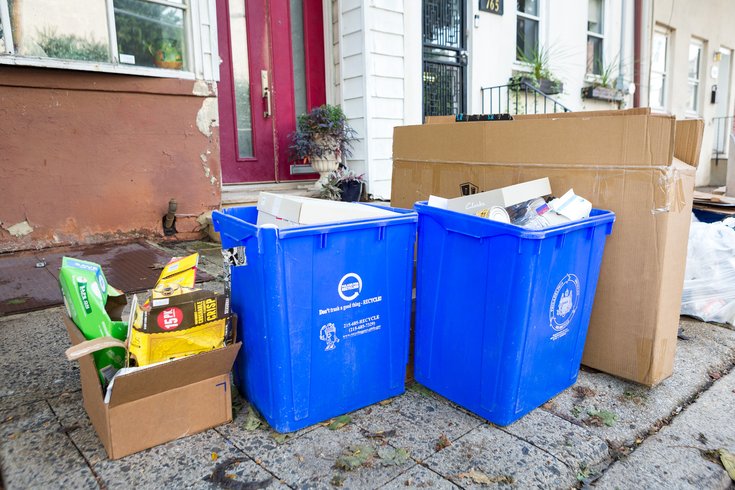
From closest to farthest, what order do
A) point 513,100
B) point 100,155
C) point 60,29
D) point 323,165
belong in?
point 60,29, point 100,155, point 323,165, point 513,100

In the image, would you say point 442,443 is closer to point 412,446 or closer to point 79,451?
point 412,446

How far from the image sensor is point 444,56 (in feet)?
21.6

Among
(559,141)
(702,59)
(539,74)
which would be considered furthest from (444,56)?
(702,59)

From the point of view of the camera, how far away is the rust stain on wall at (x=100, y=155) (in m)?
3.86

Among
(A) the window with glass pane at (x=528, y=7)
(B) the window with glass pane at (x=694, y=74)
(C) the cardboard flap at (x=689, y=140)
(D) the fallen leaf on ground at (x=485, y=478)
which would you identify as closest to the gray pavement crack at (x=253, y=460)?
(D) the fallen leaf on ground at (x=485, y=478)

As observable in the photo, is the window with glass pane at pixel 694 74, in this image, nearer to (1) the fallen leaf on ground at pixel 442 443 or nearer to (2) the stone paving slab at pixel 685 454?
(2) the stone paving slab at pixel 685 454

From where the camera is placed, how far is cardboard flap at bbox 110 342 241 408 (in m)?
1.62

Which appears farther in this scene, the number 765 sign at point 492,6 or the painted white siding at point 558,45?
the painted white siding at point 558,45

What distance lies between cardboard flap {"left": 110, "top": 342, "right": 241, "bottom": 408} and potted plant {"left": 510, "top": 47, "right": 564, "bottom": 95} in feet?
21.0

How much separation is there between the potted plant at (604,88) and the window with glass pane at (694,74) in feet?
10.5

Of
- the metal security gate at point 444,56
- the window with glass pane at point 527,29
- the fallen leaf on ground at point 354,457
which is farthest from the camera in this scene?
the window with glass pane at point 527,29

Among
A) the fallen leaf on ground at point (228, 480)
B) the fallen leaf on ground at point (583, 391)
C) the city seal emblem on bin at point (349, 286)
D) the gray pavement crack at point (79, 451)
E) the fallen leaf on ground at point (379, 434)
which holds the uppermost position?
the city seal emblem on bin at point (349, 286)

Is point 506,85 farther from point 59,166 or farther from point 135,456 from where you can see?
point 135,456

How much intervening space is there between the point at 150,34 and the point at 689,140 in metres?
4.10
